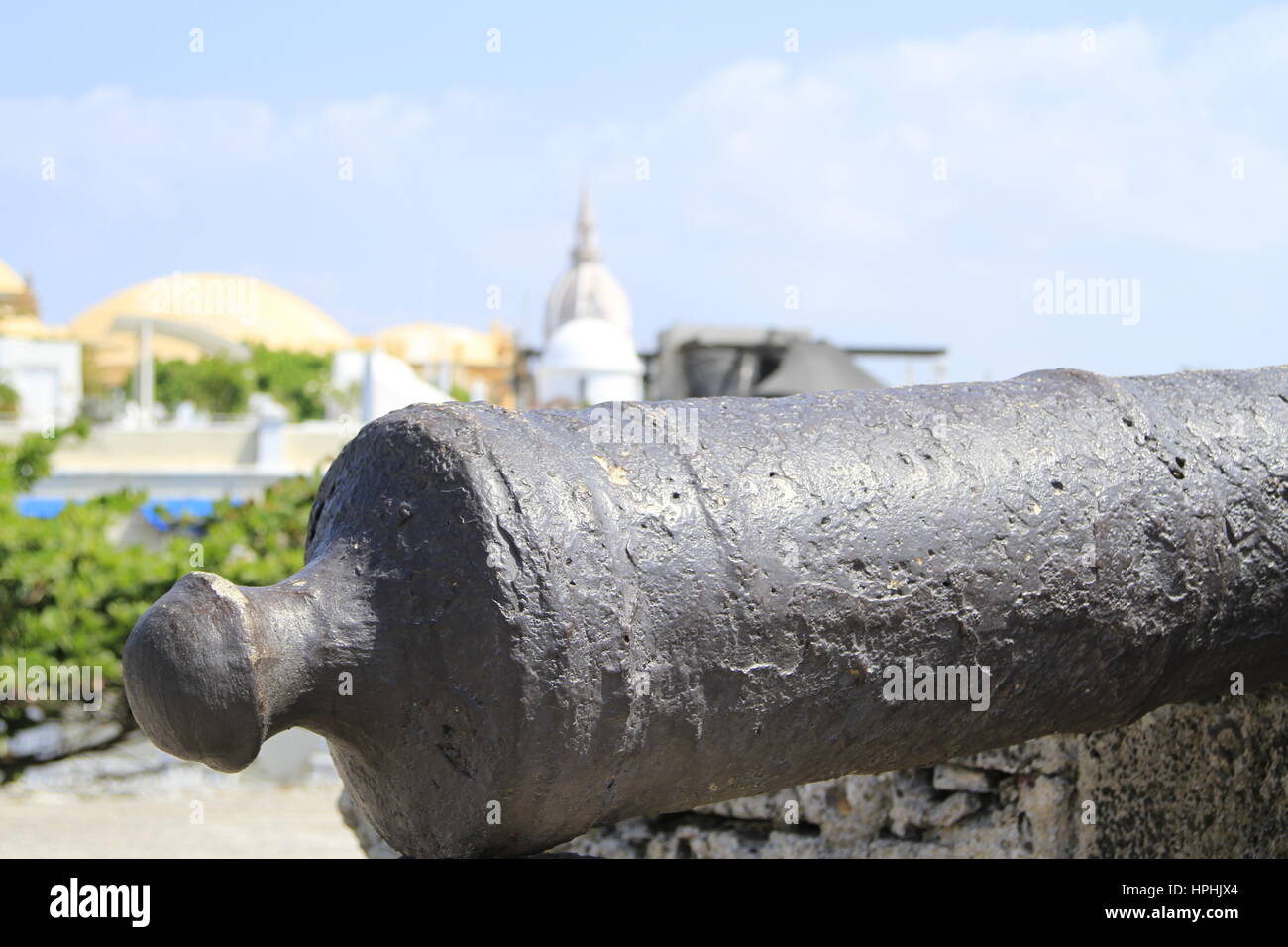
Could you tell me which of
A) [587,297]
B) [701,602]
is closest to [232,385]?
[587,297]

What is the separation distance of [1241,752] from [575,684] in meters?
1.53

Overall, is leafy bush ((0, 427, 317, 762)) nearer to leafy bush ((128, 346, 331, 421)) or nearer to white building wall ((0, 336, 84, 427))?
white building wall ((0, 336, 84, 427))

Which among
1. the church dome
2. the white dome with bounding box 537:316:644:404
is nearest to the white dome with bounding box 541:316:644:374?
the white dome with bounding box 537:316:644:404

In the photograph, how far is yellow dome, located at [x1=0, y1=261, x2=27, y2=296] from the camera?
45.5 m

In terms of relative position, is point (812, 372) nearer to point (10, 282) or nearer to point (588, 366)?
point (588, 366)

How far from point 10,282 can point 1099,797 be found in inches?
1933

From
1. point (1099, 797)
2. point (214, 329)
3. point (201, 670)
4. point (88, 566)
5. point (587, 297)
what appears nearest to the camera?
point (201, 670)

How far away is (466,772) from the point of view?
188 cm

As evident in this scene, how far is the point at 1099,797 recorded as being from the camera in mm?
2805

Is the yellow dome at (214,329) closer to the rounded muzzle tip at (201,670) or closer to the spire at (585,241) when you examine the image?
the spire at (585,241)

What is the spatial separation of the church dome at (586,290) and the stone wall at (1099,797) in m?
69.3

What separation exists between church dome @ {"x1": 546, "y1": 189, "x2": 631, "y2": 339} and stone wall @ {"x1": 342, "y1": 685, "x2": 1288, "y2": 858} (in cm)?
6933

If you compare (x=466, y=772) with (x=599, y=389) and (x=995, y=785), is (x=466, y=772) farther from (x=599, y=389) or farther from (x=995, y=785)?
(x=599, y=389)

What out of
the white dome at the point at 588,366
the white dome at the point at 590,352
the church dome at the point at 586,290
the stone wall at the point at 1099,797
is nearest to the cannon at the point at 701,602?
the stone wall at the point at 1099,797
